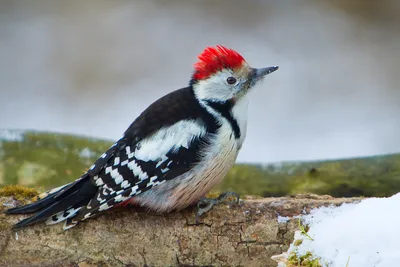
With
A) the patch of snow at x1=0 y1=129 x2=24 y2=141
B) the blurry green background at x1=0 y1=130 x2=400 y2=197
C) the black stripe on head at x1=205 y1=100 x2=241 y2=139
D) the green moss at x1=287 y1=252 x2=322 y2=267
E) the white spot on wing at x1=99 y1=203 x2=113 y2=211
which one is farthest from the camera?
the patch of snow at x1=0 y1=129 x2=24 y2=141

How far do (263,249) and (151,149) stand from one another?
0.65m

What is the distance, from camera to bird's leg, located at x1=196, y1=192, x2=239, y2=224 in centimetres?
307

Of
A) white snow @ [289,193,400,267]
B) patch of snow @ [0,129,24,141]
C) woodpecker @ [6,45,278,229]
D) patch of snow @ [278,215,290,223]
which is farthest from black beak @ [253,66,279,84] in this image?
patch of snow @ [0,129,24,141]

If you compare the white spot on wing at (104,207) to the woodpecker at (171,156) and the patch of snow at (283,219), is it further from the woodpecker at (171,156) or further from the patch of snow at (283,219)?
the patch of snow at (283,219)

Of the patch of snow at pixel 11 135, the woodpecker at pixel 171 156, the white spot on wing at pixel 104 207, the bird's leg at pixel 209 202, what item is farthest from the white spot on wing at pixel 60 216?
the patch of snow at pixel 11 135

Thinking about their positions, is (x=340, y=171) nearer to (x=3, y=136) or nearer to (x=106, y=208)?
(x=106, y=208)

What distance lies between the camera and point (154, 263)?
3.01 metres

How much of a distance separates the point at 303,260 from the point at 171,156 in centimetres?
76

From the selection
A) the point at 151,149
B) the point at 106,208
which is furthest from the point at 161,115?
the point at 106,208

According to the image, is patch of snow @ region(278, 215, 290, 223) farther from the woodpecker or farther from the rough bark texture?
the woodpecker

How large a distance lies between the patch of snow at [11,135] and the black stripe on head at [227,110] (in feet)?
5.57

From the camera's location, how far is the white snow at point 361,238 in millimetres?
2436

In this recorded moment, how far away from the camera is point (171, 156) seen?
3.01 meters

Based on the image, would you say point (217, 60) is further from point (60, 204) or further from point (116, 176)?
point (60, 204)
